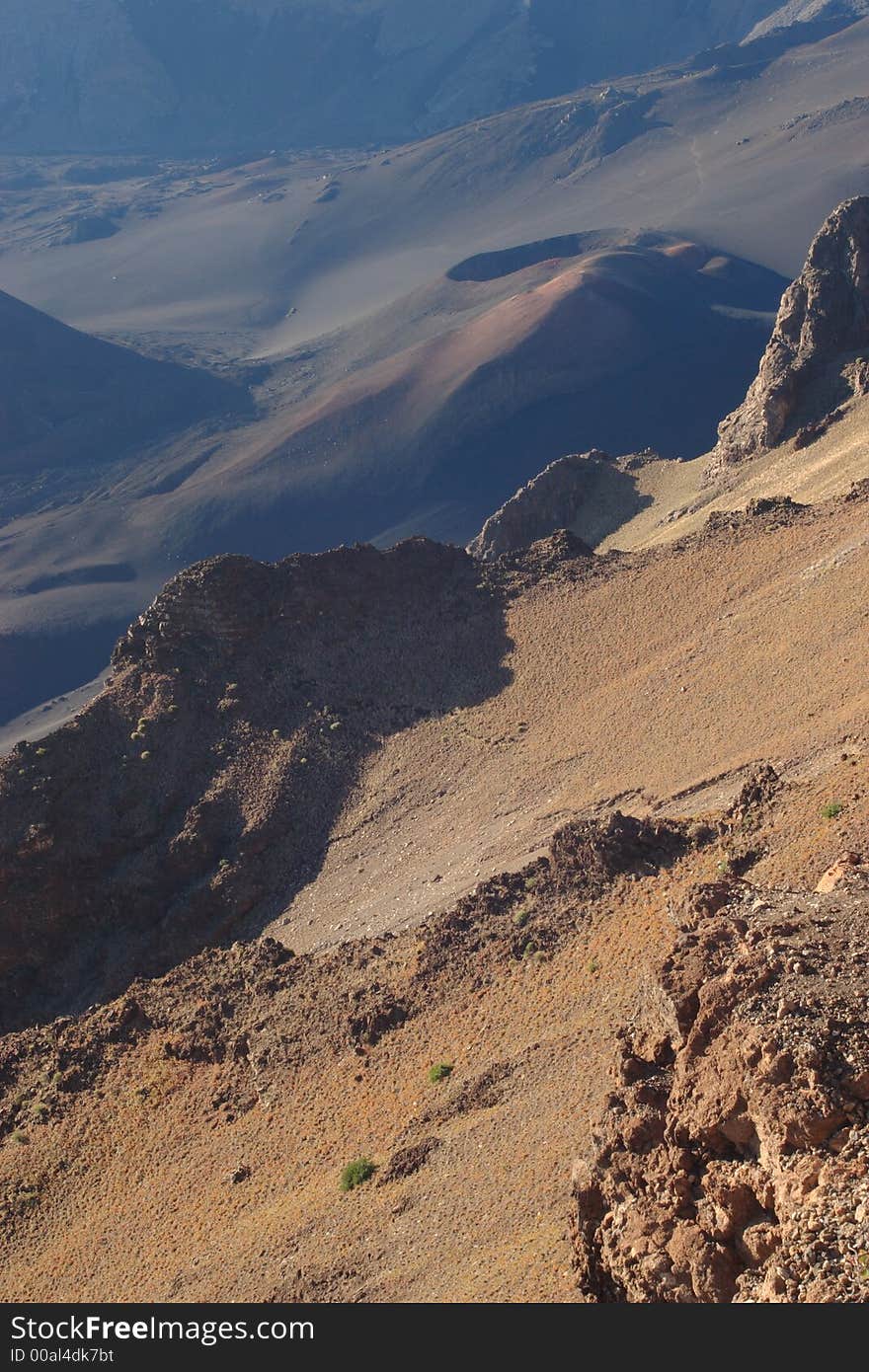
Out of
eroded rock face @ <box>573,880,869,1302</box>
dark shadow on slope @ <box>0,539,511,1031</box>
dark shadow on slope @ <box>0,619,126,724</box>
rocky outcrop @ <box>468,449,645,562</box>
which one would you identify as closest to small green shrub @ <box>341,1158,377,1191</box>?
eroded rock face @ <box>573,880,869,1302</box>

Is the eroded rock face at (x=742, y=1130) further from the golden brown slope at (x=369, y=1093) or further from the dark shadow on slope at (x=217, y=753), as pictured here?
the dark shadow on slope at (x=217, y=753)

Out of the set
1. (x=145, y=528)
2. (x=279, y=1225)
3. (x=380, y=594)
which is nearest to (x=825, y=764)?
(x=279, y=1225)

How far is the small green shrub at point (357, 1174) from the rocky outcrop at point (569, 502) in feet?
119

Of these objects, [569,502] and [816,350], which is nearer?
[816,350]

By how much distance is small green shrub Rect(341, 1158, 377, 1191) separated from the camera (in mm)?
18594

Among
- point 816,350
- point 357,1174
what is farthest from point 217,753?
point 816,350

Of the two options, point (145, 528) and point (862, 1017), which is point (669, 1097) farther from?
point (145, 528)

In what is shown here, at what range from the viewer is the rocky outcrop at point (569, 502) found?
53.0 metres

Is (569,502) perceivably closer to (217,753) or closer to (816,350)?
(816,350)

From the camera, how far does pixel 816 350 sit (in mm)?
47844

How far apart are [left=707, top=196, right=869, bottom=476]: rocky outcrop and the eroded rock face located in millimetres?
34089

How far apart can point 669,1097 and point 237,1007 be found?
12.3 meters

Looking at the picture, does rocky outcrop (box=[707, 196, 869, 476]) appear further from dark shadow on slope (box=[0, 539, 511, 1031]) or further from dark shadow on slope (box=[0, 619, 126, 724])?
dark shadow on slope (box=[0, 619, 126, 724])

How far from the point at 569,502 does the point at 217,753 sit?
26173mm
